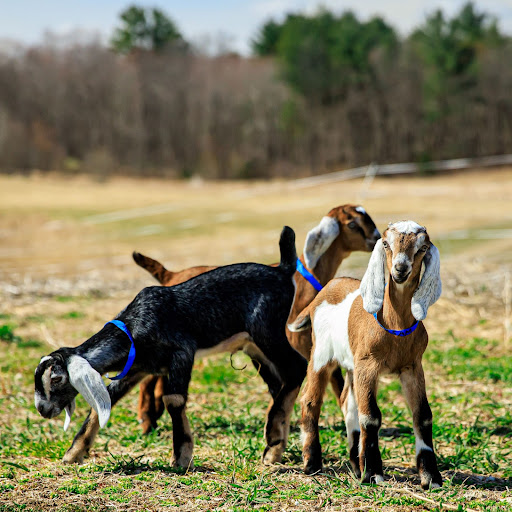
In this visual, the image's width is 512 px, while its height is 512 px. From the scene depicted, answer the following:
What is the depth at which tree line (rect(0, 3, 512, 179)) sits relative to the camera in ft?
104

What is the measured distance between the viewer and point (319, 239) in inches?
226

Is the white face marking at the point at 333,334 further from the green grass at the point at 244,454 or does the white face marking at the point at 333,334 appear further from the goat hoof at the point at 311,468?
the green grass at the point at 244,454

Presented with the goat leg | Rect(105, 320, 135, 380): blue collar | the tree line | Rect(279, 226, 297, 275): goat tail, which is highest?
the tree line

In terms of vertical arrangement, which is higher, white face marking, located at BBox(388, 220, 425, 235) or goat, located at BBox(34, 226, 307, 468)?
white face marking, located at BBox(388, 220, 425, 235)

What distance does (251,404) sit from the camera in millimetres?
6441

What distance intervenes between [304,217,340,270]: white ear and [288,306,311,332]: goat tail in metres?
0.72

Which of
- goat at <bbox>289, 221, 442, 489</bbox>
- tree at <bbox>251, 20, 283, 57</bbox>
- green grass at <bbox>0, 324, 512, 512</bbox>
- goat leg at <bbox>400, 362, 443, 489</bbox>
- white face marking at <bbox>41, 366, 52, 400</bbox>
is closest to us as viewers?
goat at <bbox>289, 221, 442, 489</bbox>

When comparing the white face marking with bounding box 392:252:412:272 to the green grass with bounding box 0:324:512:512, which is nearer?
the white face marking with bounding box 392:252:412:272

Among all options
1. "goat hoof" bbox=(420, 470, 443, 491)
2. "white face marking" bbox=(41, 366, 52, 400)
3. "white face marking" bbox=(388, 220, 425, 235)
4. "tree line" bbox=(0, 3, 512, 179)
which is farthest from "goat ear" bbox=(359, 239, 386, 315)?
"tree line" bbox=(0, 3, 512, 179)

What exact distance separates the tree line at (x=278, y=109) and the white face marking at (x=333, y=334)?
26579 mm

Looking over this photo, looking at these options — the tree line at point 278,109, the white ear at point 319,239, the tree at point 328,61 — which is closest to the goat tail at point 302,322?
the white ear at point 319,239

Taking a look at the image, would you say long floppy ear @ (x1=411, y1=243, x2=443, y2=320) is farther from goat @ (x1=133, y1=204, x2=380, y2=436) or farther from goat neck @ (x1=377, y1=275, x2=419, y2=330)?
goat @ (x1=133, y1=204, x2=380, y2=436)

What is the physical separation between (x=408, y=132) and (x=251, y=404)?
27046mm

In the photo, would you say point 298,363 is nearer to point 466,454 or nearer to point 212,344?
point 212,344
